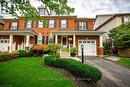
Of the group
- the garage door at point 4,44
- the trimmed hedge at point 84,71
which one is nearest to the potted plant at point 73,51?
the trimmed hedge at point 84,71

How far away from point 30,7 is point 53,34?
16305mm

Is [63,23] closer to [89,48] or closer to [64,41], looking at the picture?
[64,41]

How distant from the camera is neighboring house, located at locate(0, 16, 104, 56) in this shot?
2283 centimetres

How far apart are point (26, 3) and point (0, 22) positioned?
23637 millimetres

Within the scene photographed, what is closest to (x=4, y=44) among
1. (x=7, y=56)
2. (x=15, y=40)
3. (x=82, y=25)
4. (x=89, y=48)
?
(x=15, y=40)

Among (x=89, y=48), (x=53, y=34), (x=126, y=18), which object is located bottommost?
(x=89, y=48)

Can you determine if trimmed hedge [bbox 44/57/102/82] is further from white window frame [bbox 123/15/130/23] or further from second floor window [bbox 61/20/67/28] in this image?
white window frame [bbox 123/15/130/23]

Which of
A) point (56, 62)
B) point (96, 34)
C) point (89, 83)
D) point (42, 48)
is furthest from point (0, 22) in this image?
point (89, 83)

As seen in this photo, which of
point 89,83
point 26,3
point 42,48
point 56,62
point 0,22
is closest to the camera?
point 89,83

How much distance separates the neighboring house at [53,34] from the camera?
2283 centimetres

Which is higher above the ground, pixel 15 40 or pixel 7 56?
pixel 15 40

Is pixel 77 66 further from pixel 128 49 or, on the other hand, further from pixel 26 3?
pixel 128 49

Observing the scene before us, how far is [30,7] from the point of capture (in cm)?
827

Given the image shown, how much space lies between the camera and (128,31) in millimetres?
20719
